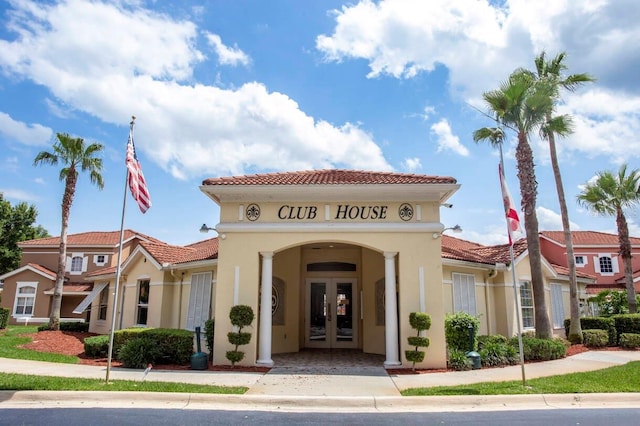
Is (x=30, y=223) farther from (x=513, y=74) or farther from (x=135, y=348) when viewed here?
(x=513, y=74)

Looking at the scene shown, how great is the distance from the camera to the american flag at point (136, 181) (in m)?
10.1

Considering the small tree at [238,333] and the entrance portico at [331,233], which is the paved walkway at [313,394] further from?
the entrance portico at [331,233]

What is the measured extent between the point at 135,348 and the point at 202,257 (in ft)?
15.6

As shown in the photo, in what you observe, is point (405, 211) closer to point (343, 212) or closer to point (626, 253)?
point (343, 212)

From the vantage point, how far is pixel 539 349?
13977 millimetres

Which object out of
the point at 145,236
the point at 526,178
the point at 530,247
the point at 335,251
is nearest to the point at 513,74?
the point at 526,178

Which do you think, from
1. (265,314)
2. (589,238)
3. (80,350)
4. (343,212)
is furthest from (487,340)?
(589,238)

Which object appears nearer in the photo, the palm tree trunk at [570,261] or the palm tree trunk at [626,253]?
the palm tree trunk at [570,261]

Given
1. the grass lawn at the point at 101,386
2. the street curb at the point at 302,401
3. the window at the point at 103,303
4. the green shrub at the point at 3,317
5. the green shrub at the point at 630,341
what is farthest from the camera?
the green shrub at the point at 3,317

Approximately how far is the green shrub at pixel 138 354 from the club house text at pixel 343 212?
509 centimetres

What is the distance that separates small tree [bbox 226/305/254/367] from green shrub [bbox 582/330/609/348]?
13478 mm

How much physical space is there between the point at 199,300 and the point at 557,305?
15128mm

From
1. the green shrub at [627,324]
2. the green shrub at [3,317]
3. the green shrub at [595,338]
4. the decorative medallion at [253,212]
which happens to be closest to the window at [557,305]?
the green shrub at [595,338]

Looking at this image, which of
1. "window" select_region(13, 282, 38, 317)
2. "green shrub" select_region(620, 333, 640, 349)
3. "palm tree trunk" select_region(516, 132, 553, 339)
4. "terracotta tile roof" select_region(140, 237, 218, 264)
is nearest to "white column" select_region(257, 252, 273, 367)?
"terracotta tile roof" select_region(140, 237, 218, 264)
